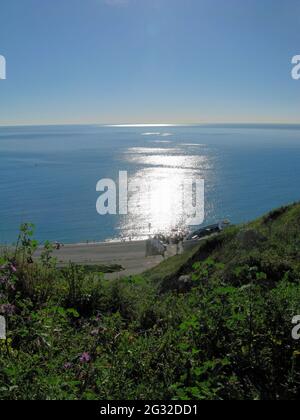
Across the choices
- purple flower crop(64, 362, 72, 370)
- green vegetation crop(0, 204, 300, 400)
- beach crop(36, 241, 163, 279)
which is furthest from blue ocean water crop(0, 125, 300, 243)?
purple flower crop(64, 362, 72, 370)

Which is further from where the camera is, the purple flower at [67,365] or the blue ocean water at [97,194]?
the blue ocean water at [97,194]

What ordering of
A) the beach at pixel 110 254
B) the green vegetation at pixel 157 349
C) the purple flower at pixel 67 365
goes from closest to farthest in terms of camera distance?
the green vegetation at pixel 157 349, the purple flower at pixel 67 365, the beach at pixel 110 254

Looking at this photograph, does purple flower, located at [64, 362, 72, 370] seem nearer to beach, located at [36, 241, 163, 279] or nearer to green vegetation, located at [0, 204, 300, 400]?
green vegetation, located at [0, 204, 300, 400]

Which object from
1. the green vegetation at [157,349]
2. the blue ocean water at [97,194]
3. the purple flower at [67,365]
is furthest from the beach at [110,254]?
the purple flower at [67,365]

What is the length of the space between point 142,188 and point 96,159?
194 ft

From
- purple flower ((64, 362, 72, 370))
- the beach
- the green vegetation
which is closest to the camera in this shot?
the green vegetation

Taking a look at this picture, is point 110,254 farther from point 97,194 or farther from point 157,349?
point 157,349

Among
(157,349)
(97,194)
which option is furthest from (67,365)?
(97,194)

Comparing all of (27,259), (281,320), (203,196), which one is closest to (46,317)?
(27,259)

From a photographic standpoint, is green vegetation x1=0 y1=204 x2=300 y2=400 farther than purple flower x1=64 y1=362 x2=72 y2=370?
No

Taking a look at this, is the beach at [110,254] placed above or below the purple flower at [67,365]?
below

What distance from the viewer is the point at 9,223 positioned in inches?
2709

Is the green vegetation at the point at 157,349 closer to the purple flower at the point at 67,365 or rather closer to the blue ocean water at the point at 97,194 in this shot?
the purple flower at the point at 67,365

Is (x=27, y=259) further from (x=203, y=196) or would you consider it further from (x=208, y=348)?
(x=203, y=196)
